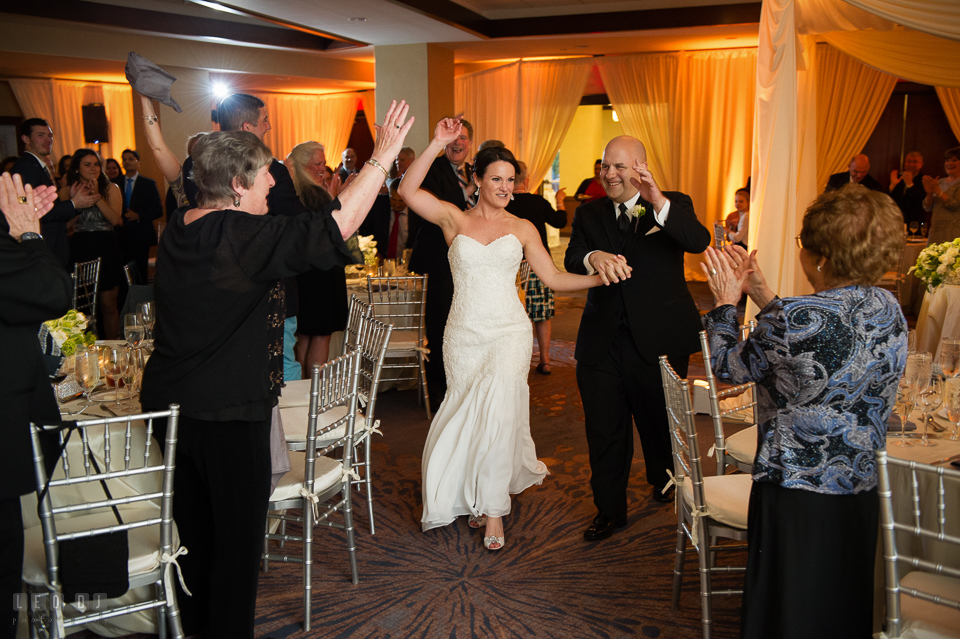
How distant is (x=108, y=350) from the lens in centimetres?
296

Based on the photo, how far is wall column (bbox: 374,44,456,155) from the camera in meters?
9.92

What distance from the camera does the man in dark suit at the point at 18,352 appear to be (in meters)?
1.86

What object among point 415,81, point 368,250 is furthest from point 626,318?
point 415,81

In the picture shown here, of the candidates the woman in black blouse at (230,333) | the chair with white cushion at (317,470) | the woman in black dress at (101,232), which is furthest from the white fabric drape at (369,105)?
the woman in black blouse at (230,333)

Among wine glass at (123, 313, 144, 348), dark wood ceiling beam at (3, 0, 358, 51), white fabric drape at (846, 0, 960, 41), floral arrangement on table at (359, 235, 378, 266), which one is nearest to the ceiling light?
dark wood ceiling beam at (3, 0, 358, 51)

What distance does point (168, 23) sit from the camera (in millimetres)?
9281

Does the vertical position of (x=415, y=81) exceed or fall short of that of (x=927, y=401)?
it exceeds it

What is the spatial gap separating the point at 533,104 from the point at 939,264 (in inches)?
331

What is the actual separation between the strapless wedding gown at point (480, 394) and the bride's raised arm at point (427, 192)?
0.15 m

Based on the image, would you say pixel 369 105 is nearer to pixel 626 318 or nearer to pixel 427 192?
pixel 427 192

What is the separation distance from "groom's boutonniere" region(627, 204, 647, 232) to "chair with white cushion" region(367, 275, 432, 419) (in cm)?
195

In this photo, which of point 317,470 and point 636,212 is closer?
point 317,470

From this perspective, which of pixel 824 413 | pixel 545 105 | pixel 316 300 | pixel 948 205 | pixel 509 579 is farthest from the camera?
pixel 545 105

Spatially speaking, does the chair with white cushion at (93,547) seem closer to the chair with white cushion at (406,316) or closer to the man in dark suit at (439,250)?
the chair with white cushion at (406,316)
